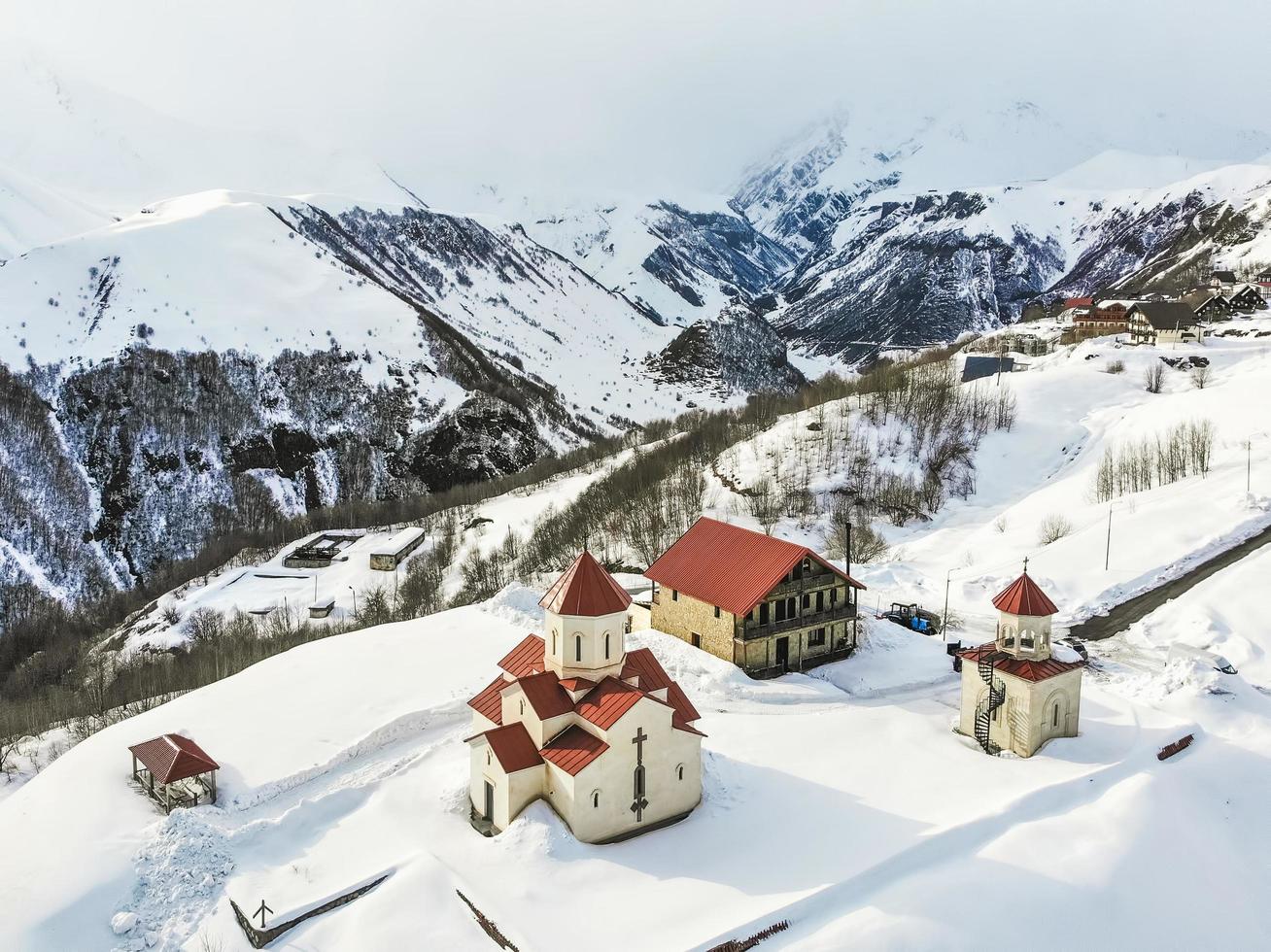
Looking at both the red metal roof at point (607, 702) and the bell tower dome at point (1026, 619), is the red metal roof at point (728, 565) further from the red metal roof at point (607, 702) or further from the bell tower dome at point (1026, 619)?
the red metal roof at point (607, 702)

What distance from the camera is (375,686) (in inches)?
1540

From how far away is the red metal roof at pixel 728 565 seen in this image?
4250cm

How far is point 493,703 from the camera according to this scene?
30.7 meters

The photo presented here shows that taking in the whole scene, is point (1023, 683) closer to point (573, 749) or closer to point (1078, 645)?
point (1078, 645)

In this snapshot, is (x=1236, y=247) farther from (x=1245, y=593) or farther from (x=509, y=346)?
(x=1245, y=593)

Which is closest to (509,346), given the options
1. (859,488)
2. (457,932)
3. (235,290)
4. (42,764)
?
(235,290)

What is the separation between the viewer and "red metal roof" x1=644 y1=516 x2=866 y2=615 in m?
42.5

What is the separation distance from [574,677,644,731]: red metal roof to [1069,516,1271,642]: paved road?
29.4 meters

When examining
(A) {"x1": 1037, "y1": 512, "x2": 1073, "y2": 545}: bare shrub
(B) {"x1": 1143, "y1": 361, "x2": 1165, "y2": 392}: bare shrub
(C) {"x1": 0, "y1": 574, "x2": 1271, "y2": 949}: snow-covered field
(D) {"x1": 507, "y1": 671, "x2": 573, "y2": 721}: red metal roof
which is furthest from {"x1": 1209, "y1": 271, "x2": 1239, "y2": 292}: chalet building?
(D) {"x1": 507, "y1": 671, "x2": 573, "y2": 721}: red metal roof

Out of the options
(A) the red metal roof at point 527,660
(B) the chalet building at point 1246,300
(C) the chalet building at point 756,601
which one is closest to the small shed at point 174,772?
(A) the red metal roof at point 527,660

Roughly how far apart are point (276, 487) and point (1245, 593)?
3774 inches

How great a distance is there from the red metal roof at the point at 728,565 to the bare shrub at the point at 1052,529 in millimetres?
24950

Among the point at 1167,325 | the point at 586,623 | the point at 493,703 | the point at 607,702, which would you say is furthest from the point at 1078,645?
the point at 1167,325

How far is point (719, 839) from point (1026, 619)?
47.0 ft
